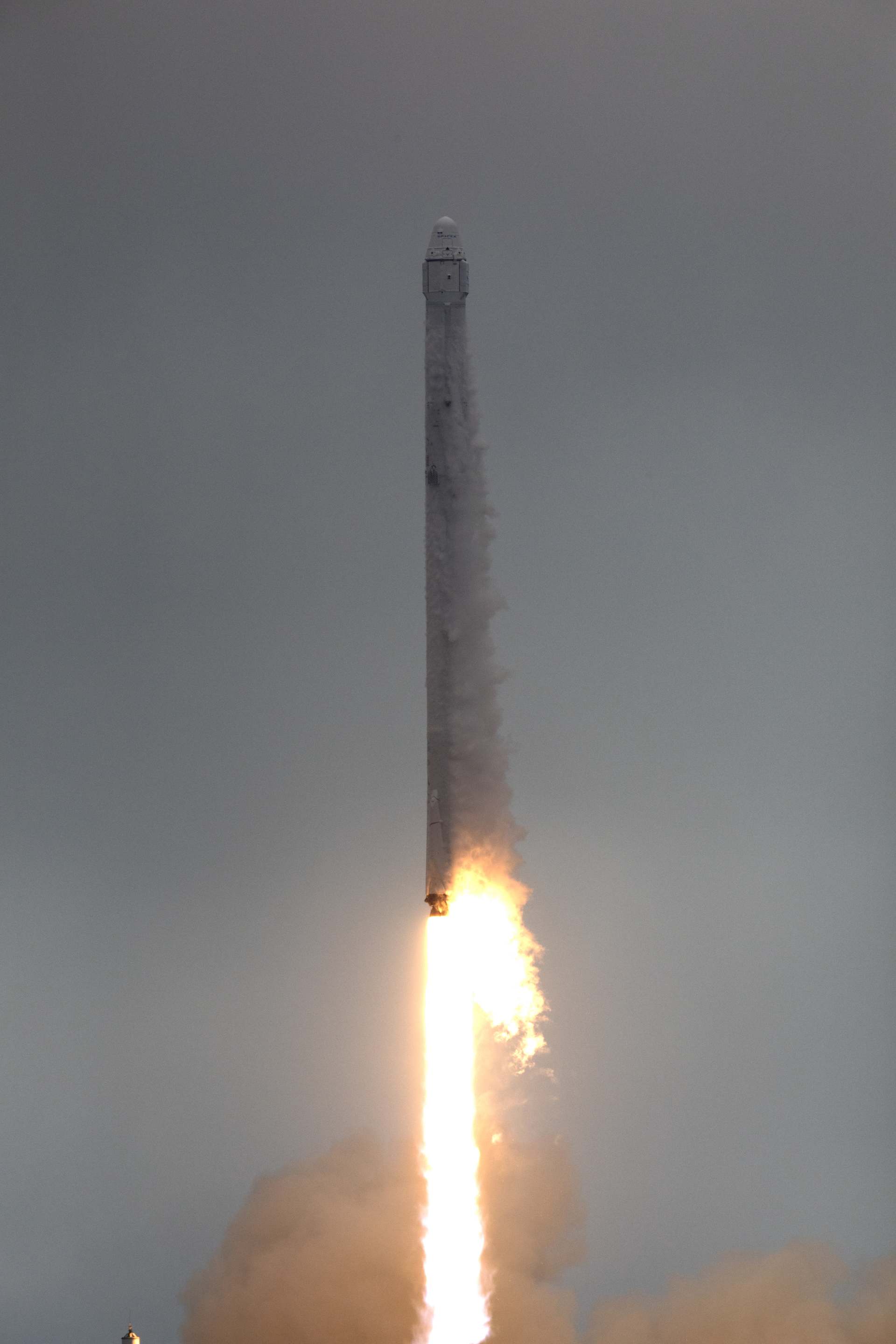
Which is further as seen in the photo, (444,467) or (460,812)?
(444,467)

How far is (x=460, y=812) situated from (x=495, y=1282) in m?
10.5

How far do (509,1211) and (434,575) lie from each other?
47.2 feet

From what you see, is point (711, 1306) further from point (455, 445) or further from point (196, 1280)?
point (455, 445)

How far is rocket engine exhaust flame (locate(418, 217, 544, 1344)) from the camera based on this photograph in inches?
1575

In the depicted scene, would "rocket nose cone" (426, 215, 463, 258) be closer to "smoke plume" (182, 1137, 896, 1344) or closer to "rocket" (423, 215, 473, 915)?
"rocket" (423, 215, 473, 915)

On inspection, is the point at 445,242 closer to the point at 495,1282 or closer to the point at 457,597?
the point at 457,597

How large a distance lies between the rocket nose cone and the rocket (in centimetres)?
3

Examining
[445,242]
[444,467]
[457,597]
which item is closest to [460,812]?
[457,597]

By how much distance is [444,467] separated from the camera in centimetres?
4078

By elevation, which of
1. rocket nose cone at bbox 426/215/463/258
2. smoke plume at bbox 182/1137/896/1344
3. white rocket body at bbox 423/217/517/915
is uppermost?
rocket nose cone at bbox 426/215/463/258

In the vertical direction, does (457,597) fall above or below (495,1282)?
above

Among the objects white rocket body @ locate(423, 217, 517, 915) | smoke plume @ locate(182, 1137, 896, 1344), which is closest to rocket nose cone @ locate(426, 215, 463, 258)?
white rocket body @ locate(423, 217, 517, 915)

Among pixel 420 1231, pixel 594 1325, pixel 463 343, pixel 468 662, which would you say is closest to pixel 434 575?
pixel 468 662

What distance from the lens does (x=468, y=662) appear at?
40531mm
